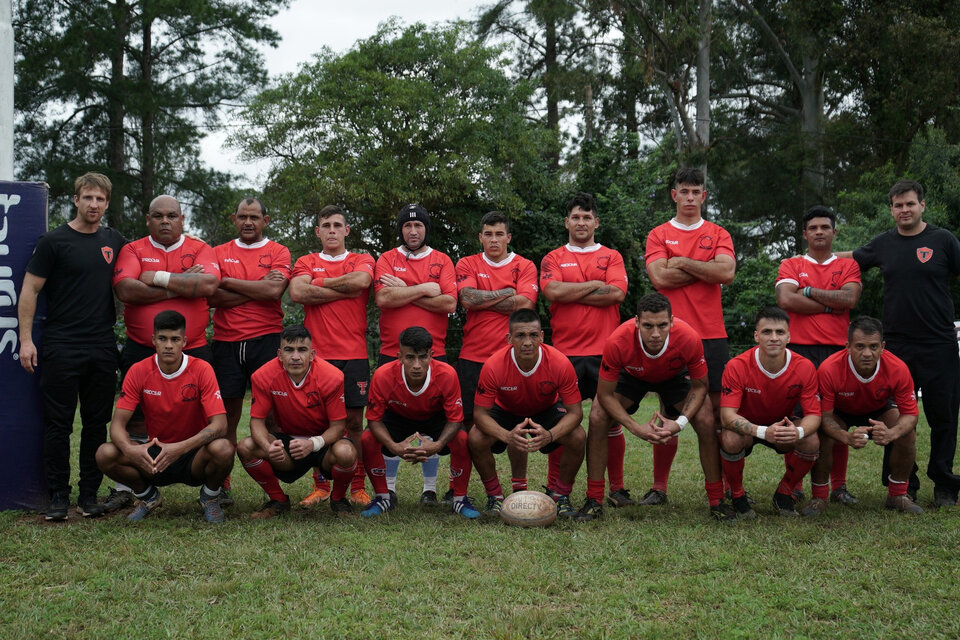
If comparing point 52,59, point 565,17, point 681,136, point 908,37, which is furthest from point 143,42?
point 908,37

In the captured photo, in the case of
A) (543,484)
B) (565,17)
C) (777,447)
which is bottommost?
(543,484)

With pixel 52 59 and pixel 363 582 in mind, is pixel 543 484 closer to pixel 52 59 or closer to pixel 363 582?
pixel 363 582

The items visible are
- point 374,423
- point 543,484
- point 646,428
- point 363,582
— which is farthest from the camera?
point 543,484

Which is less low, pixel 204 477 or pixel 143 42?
pixel 143 42

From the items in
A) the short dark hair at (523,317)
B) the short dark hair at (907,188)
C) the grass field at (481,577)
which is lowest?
the grass field at (481,577)

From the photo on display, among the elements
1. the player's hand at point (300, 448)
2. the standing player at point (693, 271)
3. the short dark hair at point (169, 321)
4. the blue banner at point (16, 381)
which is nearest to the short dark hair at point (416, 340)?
the player's hand at point (300, 448)

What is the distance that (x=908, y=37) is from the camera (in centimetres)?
A: 2017

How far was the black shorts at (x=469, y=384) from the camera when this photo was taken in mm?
6246

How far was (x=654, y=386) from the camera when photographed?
587 centimetres

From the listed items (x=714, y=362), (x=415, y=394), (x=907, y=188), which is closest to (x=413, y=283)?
(x=415, y=394)

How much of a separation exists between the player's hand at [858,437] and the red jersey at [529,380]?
75.5 inches

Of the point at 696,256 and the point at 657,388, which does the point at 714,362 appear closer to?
the point at 657,388

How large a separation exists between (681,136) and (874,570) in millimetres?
24237

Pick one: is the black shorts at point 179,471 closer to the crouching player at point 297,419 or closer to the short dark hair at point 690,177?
the crouching player at point 297,419
